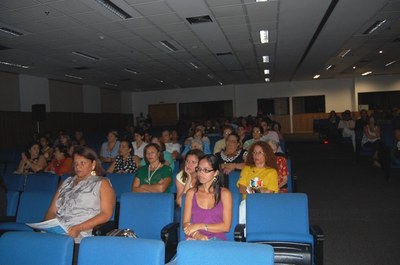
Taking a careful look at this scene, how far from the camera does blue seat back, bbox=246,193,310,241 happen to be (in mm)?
2820

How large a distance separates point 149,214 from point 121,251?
1.22m

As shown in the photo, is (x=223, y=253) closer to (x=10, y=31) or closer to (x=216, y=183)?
(x=216, y=183)

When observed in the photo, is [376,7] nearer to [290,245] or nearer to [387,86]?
[290,245]

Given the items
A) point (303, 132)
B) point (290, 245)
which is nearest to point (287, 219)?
point (290, 245)

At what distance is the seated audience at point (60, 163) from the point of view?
17.5 feet

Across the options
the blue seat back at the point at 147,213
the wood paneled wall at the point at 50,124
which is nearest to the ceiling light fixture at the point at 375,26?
the blue seat back at the point at 147,213

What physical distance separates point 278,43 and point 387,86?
12799 millimetres

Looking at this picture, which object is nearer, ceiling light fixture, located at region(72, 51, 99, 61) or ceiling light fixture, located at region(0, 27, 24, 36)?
ceiling light fixture, located at region(0, 27, 24, 36)

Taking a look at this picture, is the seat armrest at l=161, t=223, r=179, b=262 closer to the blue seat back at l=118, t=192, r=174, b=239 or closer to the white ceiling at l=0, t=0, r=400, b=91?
the blue seat back at l=118, t=192, r=174, b=239

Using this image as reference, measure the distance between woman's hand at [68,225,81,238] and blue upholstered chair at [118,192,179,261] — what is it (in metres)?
0.45

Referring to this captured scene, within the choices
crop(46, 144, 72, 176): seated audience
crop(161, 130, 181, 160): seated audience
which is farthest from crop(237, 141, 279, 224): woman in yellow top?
crop(46, 144, 72, 176): seated audience

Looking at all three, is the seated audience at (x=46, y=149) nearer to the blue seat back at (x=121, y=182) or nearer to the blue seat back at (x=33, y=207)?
the blue seat back at (x=121, y=182)

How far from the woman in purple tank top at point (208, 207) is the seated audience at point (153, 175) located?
1098 millimetres

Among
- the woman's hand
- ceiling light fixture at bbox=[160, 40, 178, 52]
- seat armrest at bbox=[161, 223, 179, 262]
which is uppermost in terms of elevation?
ceiling light fixture at bbox=[160, 40, 178, 52]
